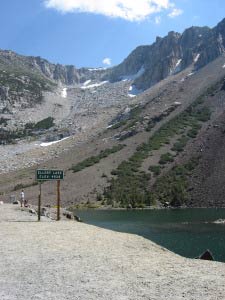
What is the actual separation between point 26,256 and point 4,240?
15.1 ft

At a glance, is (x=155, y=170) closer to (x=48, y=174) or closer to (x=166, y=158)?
(x=166, y=158)

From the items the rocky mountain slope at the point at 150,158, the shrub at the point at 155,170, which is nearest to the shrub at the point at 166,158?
the rocky mountain slope at the point at 150,158

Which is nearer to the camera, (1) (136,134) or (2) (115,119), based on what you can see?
(1) (136,134)

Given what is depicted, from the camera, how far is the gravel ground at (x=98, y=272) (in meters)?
12.4

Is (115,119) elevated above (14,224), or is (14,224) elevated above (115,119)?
(115,119)

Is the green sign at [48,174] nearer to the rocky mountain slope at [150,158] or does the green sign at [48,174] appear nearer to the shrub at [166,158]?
the rocky mountain slope at [150,158]

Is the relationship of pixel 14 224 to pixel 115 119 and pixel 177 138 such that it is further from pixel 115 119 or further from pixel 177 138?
pixel 115 119

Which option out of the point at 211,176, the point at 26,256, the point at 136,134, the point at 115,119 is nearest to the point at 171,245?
the point at 26,256

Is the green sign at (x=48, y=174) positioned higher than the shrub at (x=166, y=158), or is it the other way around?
the shrub at (x=166, y=158)

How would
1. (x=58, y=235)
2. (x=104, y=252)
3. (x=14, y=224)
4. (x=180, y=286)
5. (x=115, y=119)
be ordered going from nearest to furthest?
(x=180, y=286) < (x=104, y=252) < (x=58, y=235) < (x=14, y=224) < (x=115, y=119)

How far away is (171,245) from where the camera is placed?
33.8 m

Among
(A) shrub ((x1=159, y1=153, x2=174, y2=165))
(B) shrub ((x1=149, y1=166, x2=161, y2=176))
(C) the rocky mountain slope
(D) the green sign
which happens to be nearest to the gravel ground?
(D) the green sign

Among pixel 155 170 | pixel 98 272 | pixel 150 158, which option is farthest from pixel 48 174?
pixel 150 158

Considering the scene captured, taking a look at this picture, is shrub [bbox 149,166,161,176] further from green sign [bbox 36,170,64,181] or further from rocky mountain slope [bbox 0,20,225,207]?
green sign [bbox 36,170,64,181]
